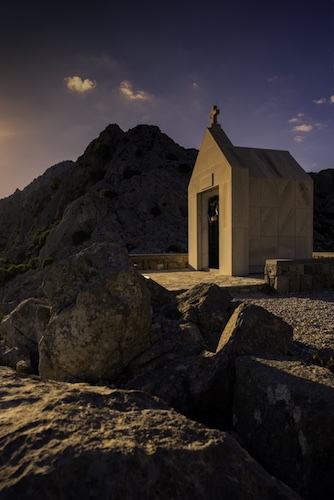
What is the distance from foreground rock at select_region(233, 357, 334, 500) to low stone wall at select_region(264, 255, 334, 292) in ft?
19.9

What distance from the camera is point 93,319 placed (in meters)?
2.91

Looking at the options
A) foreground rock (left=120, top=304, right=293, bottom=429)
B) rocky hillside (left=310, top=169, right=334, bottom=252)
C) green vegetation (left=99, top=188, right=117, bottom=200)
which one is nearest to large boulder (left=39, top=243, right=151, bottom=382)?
foreground rock (left=120, top=304, right=293, bottom=429)

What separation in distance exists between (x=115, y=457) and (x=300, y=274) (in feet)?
26.9

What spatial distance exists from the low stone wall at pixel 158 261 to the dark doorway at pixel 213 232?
218cm

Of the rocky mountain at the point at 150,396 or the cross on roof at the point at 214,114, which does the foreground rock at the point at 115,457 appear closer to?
the rocky mountain at the point at 150,396

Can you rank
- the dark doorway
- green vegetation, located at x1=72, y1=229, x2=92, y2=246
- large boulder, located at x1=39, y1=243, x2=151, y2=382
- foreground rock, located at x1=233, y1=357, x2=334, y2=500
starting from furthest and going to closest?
green vegetation, located at x1=72, y1=229, x2=92, y2=246, the dark doorway, large boulder, located at x1=39, y1=243, x2=151, y2=382, foreground rock, located at x1=233, y1=357, x2=334, y2=500

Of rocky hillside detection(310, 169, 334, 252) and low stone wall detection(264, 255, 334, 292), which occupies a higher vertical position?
rocky hillside detection(310, 169, 334, 252)

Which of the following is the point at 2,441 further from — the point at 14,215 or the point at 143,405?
the point at 14,215

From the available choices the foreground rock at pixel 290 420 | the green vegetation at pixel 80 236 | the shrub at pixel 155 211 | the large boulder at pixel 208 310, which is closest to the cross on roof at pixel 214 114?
the large boulder at pixel 208 310

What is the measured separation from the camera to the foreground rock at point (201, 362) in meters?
2.45

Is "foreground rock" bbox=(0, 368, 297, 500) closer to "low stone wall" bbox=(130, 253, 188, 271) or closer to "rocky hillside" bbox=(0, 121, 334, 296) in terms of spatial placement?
"low stone wall" bbox=(130, 253, 188, 271)

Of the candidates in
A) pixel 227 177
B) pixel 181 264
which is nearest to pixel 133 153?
pixel 181 264

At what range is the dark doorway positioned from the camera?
13.0m

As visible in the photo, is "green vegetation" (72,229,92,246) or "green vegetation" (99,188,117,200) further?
"green vegetation" (99,188,117,200)
